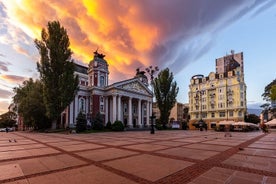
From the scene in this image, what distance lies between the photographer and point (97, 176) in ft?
17.4

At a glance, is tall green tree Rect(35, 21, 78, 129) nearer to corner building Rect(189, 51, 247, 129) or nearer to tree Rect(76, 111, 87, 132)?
tree Rect(76, 111, 87, 132)

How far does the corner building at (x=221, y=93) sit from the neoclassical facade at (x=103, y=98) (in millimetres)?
21565

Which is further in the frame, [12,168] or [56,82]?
[56,82]

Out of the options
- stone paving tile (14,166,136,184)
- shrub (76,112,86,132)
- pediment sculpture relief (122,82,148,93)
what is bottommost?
shrub (76,112,86,132)

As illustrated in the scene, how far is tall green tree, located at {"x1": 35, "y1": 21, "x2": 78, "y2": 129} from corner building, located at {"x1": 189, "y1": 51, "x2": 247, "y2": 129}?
40977 mm

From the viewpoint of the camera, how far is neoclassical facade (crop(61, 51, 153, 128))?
149ft

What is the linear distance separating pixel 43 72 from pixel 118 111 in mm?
19748

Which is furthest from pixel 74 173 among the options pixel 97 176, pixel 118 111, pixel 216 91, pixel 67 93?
pixel 216 91

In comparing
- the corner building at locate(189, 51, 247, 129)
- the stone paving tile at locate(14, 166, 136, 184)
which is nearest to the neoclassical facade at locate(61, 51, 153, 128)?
the corner building at locate(189, 51, 247, 129)

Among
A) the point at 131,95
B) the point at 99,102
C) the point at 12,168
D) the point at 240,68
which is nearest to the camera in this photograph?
the point at 12,168

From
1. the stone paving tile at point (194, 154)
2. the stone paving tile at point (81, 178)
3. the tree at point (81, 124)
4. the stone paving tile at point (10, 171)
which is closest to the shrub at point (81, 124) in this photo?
the tree at point (81, 124)

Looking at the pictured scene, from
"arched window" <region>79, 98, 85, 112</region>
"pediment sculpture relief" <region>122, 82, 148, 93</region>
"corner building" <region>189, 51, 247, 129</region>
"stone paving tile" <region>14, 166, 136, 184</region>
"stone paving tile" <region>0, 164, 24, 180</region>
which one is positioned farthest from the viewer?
"corner building" <region>189, 51, 247, 129</region>

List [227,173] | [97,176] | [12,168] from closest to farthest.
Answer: [97,176]
[227,173]
[12,168]

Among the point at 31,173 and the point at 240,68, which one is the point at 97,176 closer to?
the point at 31,173
